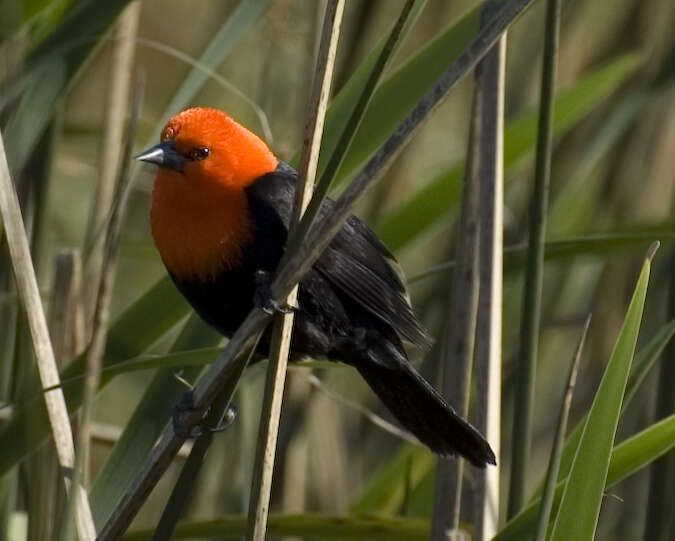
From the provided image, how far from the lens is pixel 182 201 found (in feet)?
6.51

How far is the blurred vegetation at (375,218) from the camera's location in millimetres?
1799

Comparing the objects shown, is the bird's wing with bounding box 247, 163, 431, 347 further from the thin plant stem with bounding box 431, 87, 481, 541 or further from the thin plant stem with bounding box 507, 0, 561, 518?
the thin plant stem with bounding box 507, 0, 561, 518

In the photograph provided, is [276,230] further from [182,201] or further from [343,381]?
[343,381]

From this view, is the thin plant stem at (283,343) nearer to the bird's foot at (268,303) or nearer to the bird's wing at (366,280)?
the bird's foot at (268,303)

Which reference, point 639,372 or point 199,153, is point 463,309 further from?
point 199,153

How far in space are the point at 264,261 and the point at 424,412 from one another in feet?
1.27

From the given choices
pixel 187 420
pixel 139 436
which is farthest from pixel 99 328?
pixel 139 436

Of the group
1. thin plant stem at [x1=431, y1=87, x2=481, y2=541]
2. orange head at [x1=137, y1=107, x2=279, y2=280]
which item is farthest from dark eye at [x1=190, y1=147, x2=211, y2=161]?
thin plant stem at [x1=431, y1=87, x2=481, y2=541]

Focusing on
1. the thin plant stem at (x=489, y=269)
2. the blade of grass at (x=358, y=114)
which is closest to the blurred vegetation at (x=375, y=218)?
the thin plant stem at (x=489, y=269)

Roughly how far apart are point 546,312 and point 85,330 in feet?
4.15

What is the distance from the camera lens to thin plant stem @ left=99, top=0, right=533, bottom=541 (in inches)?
53.7

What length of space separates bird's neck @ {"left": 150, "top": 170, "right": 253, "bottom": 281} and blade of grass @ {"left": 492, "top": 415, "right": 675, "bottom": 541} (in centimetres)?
70

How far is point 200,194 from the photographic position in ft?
6.56

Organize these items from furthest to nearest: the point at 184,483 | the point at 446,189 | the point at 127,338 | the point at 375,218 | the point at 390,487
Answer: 1. the point at 375,218
2. the point at 390,487
3. the point at 446,189
4. the point at 127,338
5. the point at 184,483
